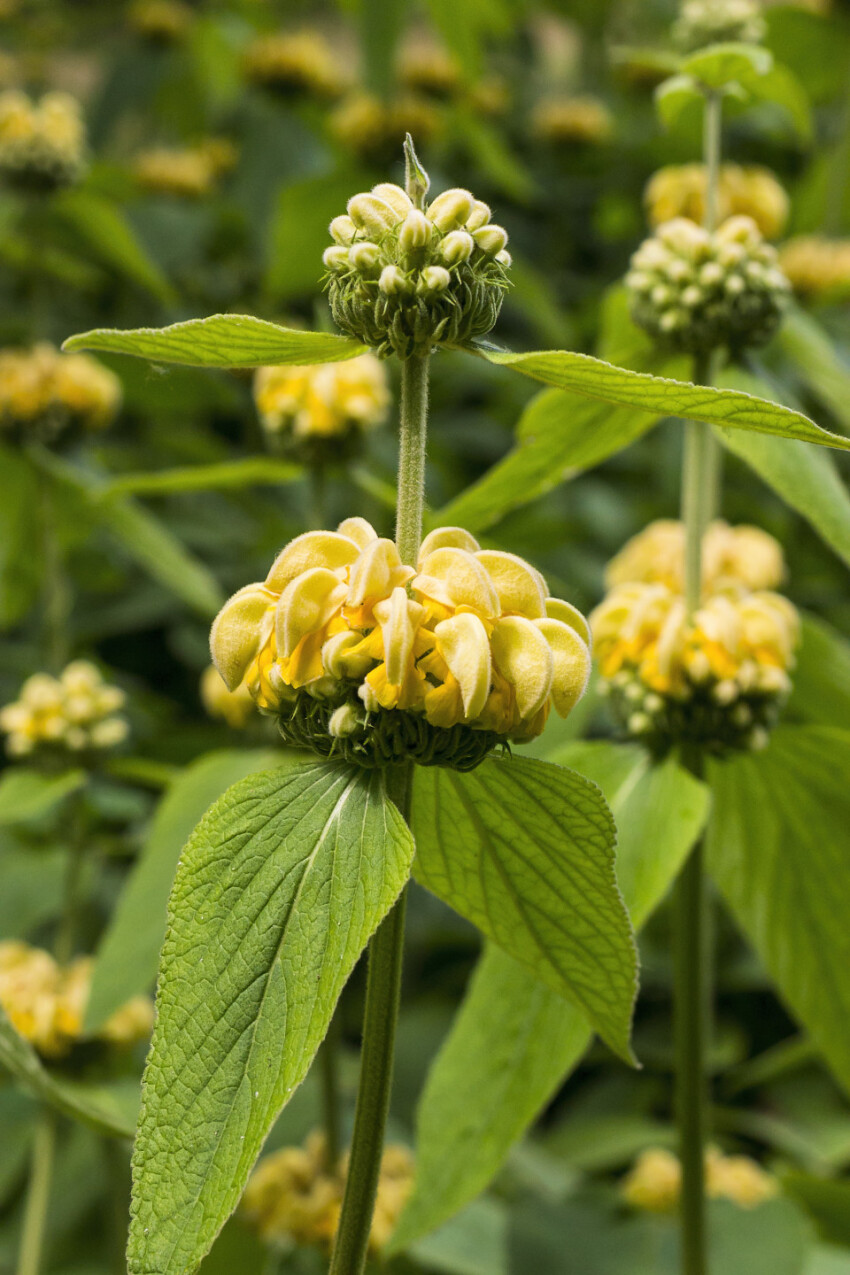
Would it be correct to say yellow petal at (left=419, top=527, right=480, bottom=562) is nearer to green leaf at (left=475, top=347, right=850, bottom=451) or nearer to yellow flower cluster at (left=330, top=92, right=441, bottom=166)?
green leaf at (left=475, top=347, right=850, bottom=451)

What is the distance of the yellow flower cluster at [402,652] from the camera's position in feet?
1.21

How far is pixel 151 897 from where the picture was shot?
758 millimetres

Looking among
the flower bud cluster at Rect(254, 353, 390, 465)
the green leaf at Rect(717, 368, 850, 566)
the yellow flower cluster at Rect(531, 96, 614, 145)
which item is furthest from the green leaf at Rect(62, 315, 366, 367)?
the yellow flower cluster at Rect(531, 96, 614, 145)

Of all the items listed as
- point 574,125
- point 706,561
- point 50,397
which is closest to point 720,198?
point 706,561

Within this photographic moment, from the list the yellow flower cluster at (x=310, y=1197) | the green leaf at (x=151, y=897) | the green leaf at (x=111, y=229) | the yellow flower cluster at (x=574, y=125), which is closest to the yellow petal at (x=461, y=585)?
the green leaf at (x=151, y=897)

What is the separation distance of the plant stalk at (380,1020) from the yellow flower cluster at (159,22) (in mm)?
1816

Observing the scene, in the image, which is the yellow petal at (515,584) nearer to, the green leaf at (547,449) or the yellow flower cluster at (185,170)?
the green leaf at (547,449)

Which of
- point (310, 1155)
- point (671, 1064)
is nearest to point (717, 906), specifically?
point (671, 1064)

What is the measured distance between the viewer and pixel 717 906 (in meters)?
1.27

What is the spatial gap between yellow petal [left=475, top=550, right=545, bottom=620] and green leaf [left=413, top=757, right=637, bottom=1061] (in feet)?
0.16

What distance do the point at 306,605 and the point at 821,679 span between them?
45cm

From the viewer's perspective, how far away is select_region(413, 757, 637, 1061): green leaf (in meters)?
0.39

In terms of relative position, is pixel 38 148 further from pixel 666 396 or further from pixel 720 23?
pixel 666 396

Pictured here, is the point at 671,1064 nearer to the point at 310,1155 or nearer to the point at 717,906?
the point at 717,906
